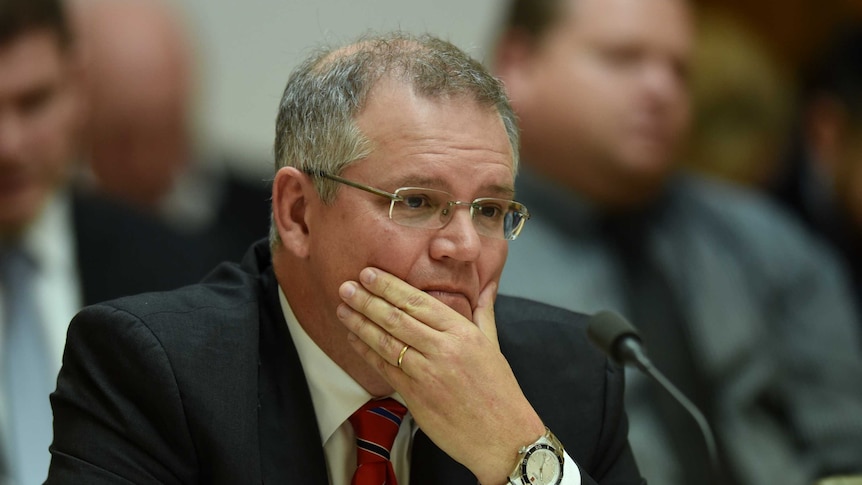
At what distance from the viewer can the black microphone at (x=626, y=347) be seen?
6.58 ft

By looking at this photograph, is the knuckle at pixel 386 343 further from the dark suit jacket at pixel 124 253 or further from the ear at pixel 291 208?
the dark suit jacket at pixel 124 253

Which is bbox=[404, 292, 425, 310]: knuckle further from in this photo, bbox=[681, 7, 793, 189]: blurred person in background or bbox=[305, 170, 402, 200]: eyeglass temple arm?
bbox=[681, 7, 793, 189]: blurred person in background

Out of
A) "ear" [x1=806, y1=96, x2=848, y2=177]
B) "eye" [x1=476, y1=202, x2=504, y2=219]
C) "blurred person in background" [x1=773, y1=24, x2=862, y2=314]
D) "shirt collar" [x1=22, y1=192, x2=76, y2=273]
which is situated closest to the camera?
"eye" [x1=476, y1=202, x2=504, y2=219]

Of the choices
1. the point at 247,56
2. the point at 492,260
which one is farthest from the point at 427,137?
the point at 247,56

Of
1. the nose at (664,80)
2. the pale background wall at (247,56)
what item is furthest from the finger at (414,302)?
the nose at (664,80)

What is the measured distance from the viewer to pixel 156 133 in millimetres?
4387

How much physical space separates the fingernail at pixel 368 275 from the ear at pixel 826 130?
426 centimetres

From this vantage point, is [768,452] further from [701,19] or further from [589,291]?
[701,19]

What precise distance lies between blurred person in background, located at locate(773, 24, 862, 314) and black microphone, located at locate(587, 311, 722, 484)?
147 inches

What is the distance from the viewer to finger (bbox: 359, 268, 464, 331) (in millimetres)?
1965

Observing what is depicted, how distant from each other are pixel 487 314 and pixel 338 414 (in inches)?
13.4

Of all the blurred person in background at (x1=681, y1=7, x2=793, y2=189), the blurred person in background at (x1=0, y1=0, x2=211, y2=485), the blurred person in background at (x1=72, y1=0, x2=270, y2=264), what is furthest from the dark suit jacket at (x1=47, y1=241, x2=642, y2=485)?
the blurred person in background at (x1=681, y1=7, x2=793, y2=189)

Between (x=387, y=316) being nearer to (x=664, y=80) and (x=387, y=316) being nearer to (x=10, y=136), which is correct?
(x=10, y=136)

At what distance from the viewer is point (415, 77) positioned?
208cm
